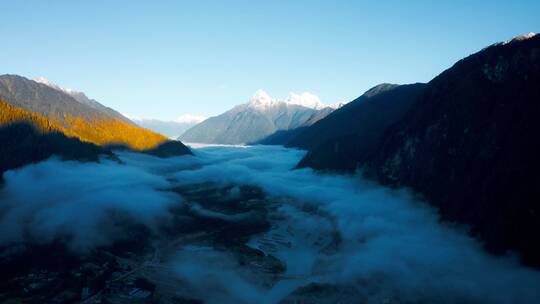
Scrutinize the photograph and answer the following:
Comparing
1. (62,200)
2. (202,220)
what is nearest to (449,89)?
(202,220)

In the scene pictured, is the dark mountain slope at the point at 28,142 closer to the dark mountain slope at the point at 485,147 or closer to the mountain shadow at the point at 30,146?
the mountain shadow at the point at 30,146

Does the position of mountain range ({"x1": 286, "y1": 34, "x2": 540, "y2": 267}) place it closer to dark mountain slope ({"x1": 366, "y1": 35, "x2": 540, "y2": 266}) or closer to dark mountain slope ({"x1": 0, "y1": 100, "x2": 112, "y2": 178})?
dark mountain slope ({"x1": 366, "y1": 35, "x2": 540, "y2": 266})

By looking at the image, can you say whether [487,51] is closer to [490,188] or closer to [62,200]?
[490,188]

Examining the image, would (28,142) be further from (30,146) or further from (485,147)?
(485,147)

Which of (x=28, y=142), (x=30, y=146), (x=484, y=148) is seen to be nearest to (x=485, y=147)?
(x=484, y=148)

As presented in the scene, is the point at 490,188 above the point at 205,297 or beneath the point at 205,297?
above

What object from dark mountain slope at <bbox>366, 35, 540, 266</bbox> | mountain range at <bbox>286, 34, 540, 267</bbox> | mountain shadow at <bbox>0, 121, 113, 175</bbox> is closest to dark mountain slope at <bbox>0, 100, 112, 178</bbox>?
mountain shadow at <bbox>0, 121, 113, 175</bbox>
